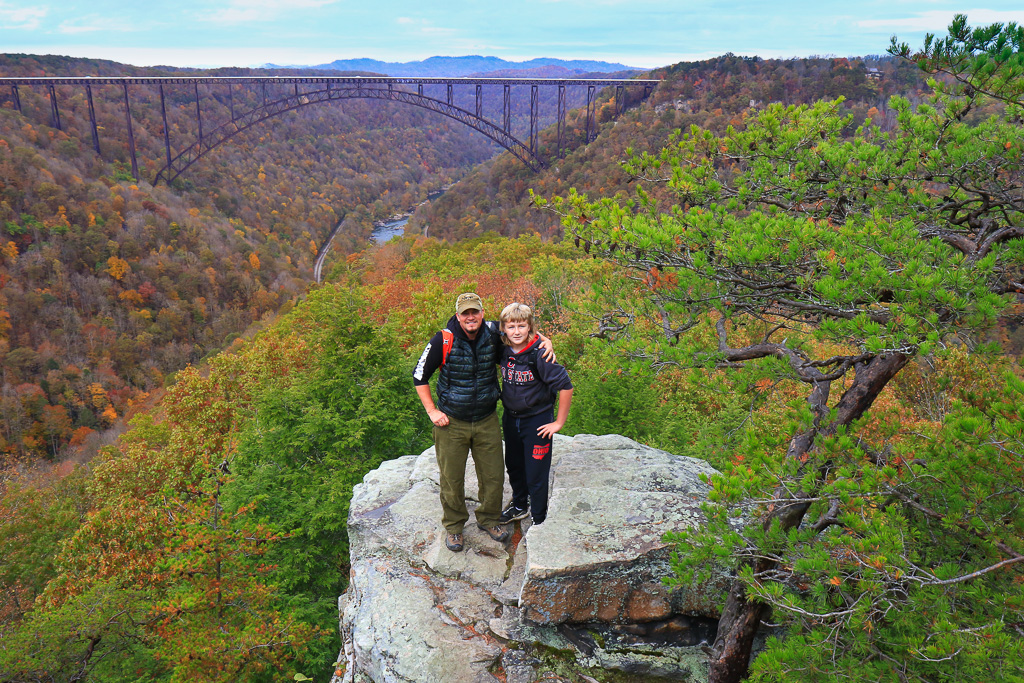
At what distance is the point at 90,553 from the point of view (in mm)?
12602

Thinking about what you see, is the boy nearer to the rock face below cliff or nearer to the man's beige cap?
the man's beige cap

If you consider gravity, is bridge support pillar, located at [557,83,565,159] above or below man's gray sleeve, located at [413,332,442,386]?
above

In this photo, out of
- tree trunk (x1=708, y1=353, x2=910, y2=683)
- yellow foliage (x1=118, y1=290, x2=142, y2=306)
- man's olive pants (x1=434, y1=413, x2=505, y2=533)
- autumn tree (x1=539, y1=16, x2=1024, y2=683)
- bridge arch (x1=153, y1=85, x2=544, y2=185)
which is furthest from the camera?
yellow foliage (x1=118, y1=290, x2=142, y2=306)

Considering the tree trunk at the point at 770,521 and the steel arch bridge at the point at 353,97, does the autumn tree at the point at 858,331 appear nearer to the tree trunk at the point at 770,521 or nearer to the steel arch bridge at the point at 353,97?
the tree trunk at the point at 770,521

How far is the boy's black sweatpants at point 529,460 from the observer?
14.8 feet

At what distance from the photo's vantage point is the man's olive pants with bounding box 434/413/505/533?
4.52 m

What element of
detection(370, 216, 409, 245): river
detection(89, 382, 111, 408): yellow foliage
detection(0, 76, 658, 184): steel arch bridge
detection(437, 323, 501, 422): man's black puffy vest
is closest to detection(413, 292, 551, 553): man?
detection(437, 323, 501, 422): man's black puffy vest

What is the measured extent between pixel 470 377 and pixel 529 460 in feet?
2.71

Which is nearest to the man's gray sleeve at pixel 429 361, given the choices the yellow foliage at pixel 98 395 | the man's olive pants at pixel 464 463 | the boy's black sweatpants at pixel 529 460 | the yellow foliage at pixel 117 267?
the man's olive pants at pixel 464 463

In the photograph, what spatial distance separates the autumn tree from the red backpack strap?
1.09 metres

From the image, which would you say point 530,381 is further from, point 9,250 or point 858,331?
point 9,250

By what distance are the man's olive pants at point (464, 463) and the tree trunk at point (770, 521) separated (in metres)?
1.89

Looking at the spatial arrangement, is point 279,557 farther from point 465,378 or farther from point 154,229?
point 154,229

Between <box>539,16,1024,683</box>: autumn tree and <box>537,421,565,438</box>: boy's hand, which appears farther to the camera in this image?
<box>537,421,565,438</box>: boy's hand
